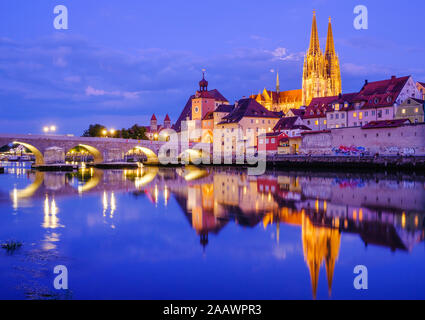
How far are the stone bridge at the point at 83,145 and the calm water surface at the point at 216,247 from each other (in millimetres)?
25708

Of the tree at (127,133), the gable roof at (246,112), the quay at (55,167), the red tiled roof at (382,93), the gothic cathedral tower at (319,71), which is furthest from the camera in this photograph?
the gothic cathedral tower at (319,71)

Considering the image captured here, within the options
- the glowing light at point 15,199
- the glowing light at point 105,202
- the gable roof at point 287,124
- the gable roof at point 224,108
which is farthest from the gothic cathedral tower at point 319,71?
the glowing light at point 15,199

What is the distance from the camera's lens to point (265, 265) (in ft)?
32.0

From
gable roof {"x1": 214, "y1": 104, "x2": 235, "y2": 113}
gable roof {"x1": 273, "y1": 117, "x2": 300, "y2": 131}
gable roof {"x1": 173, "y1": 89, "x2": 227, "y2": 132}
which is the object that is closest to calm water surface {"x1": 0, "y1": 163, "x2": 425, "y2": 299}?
gable roof {"x1": 273, "y1": 117, "x2": 300, "y2": 131}

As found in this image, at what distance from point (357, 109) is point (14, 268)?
49.1m

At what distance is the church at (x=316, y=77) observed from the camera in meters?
95.4

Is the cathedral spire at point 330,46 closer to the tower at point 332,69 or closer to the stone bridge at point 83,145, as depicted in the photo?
the tower at point 332,69

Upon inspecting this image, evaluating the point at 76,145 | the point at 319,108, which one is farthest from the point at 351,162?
the point at 76,145

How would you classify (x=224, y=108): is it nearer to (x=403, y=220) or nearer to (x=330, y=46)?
(x=330, y=46)

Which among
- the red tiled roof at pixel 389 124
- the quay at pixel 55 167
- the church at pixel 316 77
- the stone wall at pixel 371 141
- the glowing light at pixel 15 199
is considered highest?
the church at pixel 316 77

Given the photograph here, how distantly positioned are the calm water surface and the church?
3060 inches

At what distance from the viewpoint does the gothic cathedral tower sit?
95.2 metres
